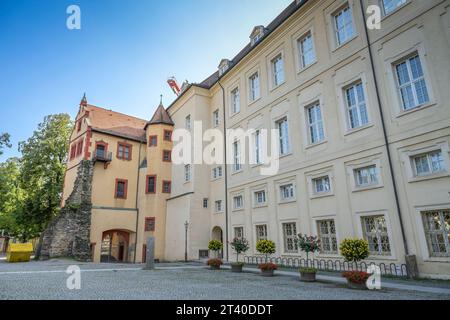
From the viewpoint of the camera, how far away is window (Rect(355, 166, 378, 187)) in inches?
511

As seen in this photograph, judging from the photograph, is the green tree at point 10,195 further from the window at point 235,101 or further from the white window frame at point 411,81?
the white window frame at point 411,81

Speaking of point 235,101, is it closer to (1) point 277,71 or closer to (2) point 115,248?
(1) point 277,71

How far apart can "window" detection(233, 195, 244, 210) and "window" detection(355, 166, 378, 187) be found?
9.29 metres

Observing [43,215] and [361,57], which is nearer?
[361,57]

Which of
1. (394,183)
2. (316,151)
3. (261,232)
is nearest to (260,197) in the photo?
(261,232)

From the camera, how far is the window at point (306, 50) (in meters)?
17.6

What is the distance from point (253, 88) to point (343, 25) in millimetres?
8054

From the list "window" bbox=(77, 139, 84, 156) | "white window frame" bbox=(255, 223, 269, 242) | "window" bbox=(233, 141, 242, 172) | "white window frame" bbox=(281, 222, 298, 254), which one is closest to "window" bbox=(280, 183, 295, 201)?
"white window frame" bbox=(281, 222, 298, 254)

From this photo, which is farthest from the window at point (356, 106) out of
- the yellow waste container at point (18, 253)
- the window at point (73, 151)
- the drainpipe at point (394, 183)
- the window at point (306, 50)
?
the window at point (73, 151)
